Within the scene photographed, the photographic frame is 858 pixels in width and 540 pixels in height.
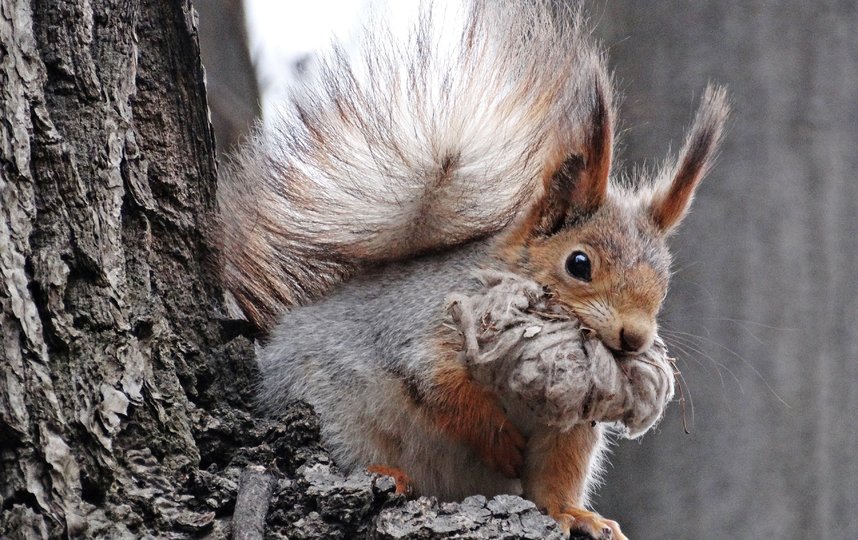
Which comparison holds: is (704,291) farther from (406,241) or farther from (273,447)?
(273,447)

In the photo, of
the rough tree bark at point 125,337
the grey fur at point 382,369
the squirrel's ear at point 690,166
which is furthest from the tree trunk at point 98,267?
the squirrel's ear at point 690,166

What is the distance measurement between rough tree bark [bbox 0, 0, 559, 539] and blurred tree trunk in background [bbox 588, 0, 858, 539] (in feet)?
2.66

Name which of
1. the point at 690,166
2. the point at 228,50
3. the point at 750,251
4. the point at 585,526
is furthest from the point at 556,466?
the point at 228,50

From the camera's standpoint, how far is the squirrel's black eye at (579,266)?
1.63 m

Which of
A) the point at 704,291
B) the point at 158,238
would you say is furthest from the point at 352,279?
the point at 704,291

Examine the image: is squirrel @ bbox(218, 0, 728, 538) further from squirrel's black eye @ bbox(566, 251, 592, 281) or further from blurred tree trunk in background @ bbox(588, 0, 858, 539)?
blurred tree trunk in background @ bbox(588, 0, 858, 539)

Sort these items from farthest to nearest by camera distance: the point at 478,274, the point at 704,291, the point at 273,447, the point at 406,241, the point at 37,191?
the point at 704,291 → the point at 406,241 → the point at 478,274 → the point at 273,447 → the point at 37,191

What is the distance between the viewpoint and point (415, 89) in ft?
5.52

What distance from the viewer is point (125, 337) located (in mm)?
1294

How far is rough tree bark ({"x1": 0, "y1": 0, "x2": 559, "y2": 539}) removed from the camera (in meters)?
1.16

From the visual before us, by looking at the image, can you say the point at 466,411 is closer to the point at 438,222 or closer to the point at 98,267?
the point at 438,222

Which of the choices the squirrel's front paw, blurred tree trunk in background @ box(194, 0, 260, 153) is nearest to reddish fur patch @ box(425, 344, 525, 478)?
the squirrel's front paw

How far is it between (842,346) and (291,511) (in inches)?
52.1

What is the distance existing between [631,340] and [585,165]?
36 cm
